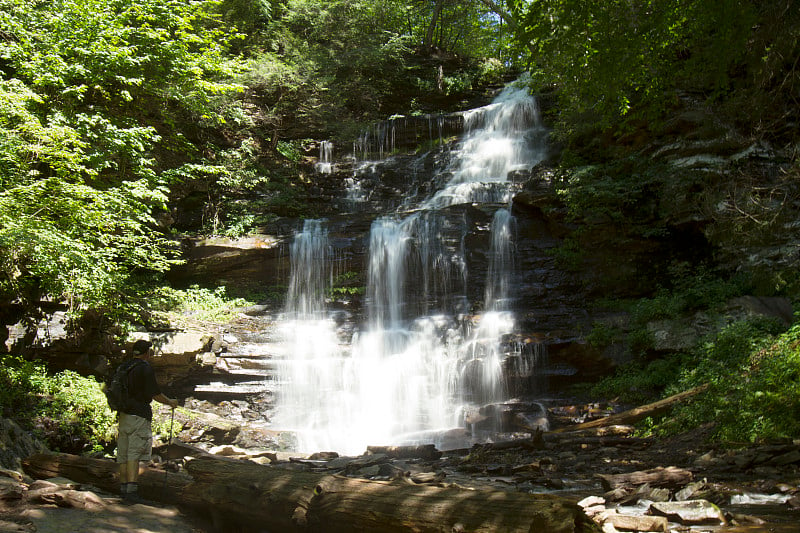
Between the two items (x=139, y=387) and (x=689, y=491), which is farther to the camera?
(x=139, y=387)

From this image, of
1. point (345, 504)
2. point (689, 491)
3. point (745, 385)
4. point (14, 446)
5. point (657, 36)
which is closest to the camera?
point (345, 504)

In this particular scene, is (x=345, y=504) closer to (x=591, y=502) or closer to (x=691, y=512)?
(x=591, y=502)

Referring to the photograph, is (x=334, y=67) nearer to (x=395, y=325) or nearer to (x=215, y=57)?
(x=215, y=57)

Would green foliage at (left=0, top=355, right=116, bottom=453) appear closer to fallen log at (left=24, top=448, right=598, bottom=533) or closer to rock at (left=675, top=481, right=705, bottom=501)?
fallen log at (left=24, top=448, right=598, bottom=533)

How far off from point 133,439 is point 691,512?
16.8 ft

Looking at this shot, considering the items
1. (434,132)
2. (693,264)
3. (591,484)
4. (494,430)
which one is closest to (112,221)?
(494,430)

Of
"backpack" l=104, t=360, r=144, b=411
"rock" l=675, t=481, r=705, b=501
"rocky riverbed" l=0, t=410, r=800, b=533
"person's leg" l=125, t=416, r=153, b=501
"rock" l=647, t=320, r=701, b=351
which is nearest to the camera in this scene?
"rocky riverbed" l=0, t=410, r=800, b=533

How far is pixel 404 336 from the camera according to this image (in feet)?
43.6

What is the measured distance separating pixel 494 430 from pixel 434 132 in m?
15.4

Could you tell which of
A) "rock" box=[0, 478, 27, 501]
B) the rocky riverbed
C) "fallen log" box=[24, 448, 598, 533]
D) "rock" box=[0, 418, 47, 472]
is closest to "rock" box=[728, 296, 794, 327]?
the rocky riverbed

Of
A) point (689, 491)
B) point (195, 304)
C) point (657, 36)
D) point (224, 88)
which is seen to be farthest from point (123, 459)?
point (224, 88)

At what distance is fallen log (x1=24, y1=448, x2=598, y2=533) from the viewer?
3.07 meters

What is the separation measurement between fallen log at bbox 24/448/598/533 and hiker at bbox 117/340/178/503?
245 millimetres

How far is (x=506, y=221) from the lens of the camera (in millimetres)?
15477
